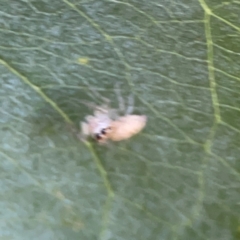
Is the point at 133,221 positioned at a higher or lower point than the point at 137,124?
lower

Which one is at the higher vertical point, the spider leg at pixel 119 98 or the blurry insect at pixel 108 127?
the spider leg at pixel 119 98

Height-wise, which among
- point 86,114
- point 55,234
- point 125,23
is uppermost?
point 125,23

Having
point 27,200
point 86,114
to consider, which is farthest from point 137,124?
point 27,200

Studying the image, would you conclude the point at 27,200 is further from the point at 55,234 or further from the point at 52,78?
the point at 52,78

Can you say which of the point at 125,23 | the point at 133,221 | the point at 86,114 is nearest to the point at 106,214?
the point at 133,221
